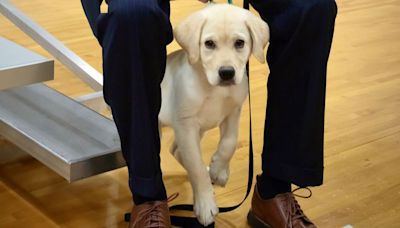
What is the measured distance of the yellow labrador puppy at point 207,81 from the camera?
114 centimetres

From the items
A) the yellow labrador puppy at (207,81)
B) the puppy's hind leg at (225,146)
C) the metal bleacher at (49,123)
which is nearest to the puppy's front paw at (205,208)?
the yellow labrador puppy at (207,81)

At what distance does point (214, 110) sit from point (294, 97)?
0.15m

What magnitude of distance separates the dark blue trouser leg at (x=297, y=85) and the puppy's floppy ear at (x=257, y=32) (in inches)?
1.3

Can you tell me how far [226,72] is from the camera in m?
1.12

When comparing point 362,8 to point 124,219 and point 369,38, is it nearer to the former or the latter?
point 369,38

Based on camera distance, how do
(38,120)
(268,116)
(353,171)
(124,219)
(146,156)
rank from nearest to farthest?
(146,156)
(268,116)
(124,219)
(38,120)
(353,171)

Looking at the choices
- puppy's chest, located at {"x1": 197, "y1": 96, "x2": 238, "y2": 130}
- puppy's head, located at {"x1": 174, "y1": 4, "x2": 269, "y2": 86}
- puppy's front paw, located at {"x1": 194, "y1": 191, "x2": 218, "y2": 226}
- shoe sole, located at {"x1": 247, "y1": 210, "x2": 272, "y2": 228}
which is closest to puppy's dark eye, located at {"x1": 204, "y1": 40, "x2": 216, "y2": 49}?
puppy's head, located at {"x1": 174, "y1": 4, "x2": 269, "y2": 86}

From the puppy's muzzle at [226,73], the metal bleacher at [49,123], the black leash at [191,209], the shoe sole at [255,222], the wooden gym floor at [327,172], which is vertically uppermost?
the puppy's muzzle at [226,73]

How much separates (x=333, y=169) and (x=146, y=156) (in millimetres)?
664

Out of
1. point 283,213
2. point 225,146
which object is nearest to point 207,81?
point 225,146

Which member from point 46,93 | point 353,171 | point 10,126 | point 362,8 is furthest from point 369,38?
point 10,126

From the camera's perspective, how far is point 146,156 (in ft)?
3.59

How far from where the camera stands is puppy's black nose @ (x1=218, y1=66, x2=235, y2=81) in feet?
3.67

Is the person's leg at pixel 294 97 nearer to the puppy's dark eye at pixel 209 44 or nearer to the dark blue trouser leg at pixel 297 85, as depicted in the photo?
the dark blue trouser leg at pixel 297 85
